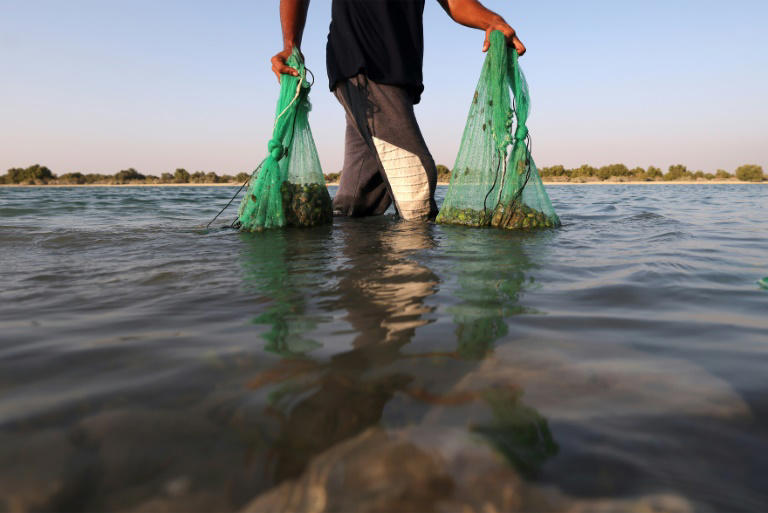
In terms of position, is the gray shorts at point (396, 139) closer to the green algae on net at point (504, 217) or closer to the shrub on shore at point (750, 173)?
the green algae on net at point (504, 217)

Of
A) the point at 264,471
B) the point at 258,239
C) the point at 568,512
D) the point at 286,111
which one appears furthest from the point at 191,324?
the point at 286,111

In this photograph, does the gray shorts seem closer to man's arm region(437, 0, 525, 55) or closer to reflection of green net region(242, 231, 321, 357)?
man's arm region(437, 0, 525, 55)

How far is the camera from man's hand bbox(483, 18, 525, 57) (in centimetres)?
357

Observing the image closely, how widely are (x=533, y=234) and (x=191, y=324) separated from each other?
2.68 metres

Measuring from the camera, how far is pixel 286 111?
3643 mm

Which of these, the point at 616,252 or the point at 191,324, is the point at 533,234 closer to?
the point at 616,252

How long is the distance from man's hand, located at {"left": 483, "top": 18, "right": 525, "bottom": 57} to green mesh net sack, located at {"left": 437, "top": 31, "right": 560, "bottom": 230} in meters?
0.04

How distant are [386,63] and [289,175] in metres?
1.23

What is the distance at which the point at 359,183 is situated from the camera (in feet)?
15.6

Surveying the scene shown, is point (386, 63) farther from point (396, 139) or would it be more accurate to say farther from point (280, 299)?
point (280, 299)

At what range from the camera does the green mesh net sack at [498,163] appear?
3.59 m

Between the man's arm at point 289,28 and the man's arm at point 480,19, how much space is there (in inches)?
47.6

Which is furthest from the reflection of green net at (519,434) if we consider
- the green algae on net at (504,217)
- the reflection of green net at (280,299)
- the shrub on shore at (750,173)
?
the shrub on shore at (750,173)

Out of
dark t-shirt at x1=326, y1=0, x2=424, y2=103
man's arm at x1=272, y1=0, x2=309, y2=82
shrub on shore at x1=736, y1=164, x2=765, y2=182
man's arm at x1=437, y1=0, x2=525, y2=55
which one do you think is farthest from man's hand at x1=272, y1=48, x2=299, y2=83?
shrub on shore at x1=736, y1=164, x2=765, y2=182
